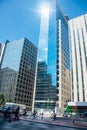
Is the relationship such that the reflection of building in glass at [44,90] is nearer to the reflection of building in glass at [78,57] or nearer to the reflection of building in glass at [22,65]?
the reflection of building in glass at [78,57]

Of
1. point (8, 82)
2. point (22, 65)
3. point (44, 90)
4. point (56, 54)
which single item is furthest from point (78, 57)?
point (8, 82)

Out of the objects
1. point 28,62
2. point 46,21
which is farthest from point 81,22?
point 28,62

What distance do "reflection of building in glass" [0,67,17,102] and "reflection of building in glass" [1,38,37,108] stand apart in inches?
70.5

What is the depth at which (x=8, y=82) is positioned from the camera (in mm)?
100125

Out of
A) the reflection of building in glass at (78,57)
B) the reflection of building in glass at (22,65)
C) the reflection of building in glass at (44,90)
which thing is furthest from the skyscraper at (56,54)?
the reflection of building in glass at (22,65)

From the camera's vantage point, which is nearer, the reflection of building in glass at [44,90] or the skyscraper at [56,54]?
the reflection of building in glass at [44,90]

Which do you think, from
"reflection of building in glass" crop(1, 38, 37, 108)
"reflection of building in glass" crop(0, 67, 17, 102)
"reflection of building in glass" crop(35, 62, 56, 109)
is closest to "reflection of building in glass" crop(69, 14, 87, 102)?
"reflection of building in glass" crop(35, 62, 56, 109)

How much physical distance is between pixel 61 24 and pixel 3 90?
2724 inches

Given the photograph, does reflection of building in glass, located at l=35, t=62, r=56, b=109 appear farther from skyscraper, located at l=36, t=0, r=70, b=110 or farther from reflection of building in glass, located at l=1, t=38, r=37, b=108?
reflection of building in glass, located at l=1, t=38, r=37, b=108

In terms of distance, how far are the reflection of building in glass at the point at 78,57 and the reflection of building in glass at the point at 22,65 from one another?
36409 millimetres

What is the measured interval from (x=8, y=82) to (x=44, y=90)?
28.6m

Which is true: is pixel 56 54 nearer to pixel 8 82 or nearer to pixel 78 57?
pixel 78 57

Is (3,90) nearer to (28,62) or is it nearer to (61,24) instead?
(28,62)

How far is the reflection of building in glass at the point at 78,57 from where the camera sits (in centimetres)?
8244
